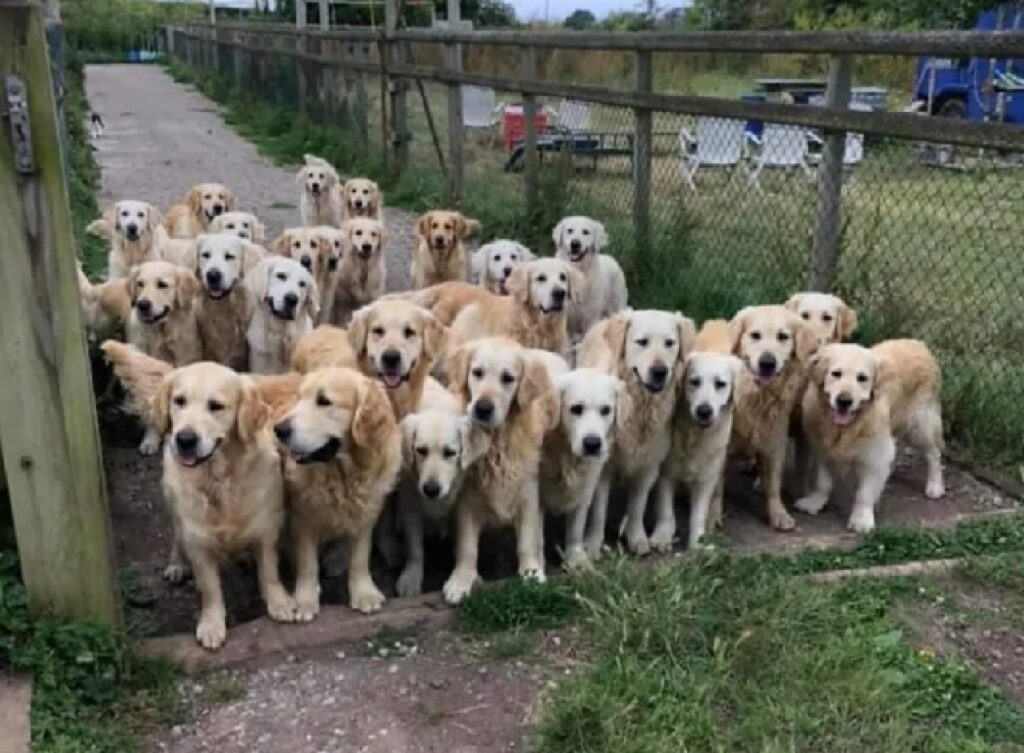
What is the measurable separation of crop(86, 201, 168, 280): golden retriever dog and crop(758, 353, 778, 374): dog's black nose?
3.94 m

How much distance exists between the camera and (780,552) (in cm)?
430

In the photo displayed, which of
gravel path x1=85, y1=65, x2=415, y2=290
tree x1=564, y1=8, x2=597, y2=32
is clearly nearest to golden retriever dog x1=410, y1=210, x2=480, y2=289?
gravel path x1=85, y1=65, x2=415, y2=290

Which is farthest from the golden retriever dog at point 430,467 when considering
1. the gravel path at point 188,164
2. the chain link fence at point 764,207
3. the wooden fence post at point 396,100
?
the wooden fence post at point 396,100

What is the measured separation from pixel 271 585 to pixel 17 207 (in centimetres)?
157

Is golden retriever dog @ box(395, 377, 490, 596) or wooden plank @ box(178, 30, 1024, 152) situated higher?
wooden plank @ box(178, 30, 1024, 152)

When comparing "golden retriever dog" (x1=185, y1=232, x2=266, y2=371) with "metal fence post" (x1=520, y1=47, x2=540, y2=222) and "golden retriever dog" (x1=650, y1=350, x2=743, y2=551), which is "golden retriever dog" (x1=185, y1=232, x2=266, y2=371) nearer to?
"golden retriever dog" (x1=650, y1=350, x2=743, y2=551)

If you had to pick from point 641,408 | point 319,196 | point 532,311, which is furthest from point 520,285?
point 319,196

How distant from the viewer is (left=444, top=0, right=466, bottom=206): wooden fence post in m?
11.3

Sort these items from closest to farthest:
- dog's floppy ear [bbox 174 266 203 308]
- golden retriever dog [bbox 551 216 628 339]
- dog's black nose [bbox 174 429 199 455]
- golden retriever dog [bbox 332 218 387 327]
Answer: dog's black nose [bbox 174 429 199 455]
dog's floppy ear [bbox 174 266 203 308]
golden retriever dog [bbox 551 216 628 339]
golden retriever dog [bbox 332 218 387 327]

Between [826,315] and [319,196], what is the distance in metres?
4.98

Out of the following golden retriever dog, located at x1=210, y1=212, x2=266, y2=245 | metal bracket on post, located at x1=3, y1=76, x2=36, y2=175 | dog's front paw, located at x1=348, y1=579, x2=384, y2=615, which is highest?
metal bracket on post, located at x1=3, y1=76, x2=36, y2=175

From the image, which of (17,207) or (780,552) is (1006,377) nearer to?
(780,552)

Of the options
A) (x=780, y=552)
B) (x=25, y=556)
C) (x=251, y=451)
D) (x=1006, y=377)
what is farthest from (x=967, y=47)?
(x=25, y=556)

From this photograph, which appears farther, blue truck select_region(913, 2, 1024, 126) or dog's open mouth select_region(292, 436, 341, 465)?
blue truck select_region(913, 2, 1024, 126)
